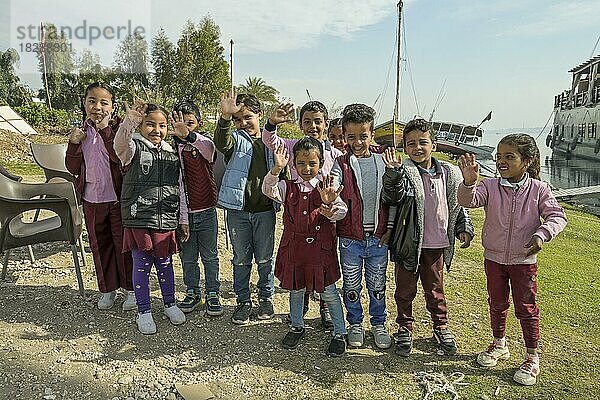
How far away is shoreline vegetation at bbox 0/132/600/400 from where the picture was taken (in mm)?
3143

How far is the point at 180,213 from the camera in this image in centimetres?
396

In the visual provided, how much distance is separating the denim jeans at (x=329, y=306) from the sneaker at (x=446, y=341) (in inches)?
27.0

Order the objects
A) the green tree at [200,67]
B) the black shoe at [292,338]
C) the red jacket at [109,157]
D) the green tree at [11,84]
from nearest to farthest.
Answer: the black shoe at [292,338], the red jacket at [109,157], the green tree at [200,67], the green tree at [11,84]

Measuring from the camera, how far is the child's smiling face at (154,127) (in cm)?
381

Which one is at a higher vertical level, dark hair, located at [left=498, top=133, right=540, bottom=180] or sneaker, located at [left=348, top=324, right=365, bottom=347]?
dark hair, located at [left=498, top=133, right=540, bottom=180]

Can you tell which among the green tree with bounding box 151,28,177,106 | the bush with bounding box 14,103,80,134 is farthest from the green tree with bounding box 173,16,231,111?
the bush with bounding box 14,103,80,134

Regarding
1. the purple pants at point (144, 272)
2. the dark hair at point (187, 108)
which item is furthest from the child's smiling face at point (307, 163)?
the purple pants at point (144, 272)

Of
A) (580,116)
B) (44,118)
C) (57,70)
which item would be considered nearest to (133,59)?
(57,70)

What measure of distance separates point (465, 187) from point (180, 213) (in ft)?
7.00

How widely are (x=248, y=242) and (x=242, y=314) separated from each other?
0.59m

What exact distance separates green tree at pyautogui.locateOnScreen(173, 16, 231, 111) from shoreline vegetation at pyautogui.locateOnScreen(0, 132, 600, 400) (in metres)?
26.5

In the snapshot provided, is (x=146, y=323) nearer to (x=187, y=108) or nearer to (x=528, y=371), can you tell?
(x=187, y=108)

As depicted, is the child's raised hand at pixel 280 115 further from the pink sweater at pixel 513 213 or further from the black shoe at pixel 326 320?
the black shoe at pixel 326 320

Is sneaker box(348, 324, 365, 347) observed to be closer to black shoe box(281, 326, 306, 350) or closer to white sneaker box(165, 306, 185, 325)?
black shoe box(281, 326, 306, 350)
